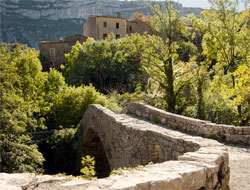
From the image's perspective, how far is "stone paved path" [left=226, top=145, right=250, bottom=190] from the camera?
4570mm

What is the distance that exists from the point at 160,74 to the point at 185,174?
1257cm

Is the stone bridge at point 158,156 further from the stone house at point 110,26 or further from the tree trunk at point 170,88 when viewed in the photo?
the stone house at point 110,26

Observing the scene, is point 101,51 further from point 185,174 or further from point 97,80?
point 185,174

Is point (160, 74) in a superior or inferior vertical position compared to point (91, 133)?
superior

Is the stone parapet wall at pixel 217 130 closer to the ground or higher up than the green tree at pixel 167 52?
closer to the ground

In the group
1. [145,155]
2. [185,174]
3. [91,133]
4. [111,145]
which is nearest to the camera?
[185,174]

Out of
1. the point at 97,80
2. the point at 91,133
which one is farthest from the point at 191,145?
the point at 97,80

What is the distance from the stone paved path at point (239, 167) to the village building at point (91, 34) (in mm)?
34519

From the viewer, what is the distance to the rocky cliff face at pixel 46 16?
105m

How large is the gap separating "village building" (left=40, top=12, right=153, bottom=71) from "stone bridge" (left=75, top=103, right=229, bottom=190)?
96.9 ft

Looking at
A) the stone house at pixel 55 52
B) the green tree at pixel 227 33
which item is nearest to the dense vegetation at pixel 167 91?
the green tree at pixel 227 33

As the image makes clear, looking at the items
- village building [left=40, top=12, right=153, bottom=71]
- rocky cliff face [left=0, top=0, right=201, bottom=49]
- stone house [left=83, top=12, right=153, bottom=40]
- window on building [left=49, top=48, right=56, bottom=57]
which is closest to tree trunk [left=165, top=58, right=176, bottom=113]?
village building [left=40, top=12, right=153, bottom=71]

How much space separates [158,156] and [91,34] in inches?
1490

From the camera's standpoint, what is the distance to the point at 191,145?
5090mm
